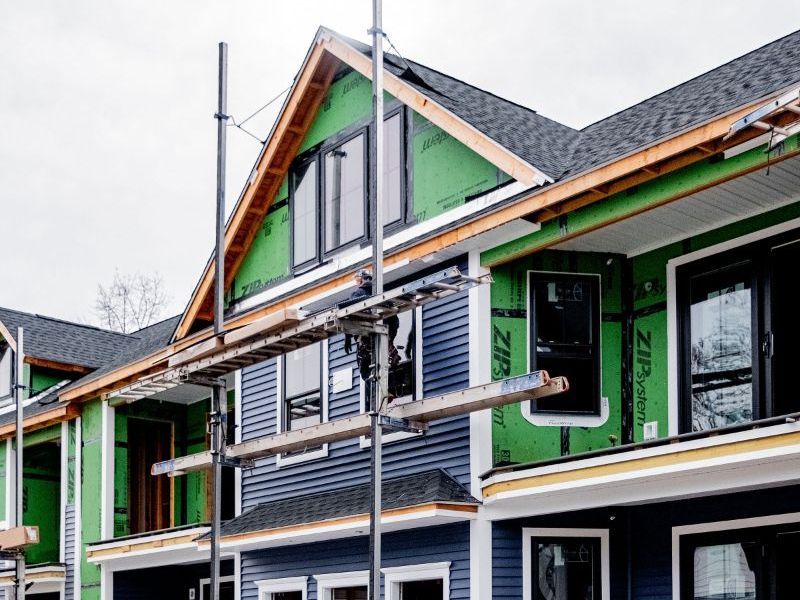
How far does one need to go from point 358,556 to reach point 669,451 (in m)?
5.62

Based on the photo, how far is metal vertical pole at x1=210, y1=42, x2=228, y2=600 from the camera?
49.9 feet

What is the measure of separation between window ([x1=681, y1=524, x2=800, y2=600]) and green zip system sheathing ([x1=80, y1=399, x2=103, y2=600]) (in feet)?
40.9

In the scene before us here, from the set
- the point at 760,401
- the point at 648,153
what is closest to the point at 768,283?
the point at 760,401

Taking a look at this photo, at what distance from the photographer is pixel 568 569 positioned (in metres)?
14.8

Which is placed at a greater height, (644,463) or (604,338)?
(604,338)

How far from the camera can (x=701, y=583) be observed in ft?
45.3

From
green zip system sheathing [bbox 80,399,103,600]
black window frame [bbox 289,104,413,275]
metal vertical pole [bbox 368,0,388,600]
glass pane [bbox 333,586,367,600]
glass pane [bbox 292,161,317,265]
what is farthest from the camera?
green zip system sheathing [bbox 80,399,103,600]

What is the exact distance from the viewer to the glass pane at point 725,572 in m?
13.3

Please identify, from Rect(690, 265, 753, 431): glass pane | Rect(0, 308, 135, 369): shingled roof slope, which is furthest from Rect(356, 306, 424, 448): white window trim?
Rect(0, 308, 135, 369): shingled roof slope

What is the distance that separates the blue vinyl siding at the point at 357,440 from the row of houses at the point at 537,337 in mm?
36

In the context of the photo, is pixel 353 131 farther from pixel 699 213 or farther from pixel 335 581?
pixel 335 581

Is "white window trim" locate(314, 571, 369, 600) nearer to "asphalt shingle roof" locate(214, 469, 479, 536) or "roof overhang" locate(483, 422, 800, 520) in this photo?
"asphalt shingle roof" locate(214, 469, 479, 536)

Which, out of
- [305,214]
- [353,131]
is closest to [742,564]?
[353,131]

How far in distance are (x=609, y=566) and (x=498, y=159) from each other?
4.61m
